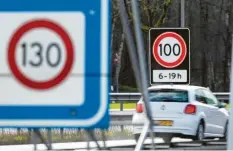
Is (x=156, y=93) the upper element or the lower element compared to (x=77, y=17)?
lower

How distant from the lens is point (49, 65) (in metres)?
2.46

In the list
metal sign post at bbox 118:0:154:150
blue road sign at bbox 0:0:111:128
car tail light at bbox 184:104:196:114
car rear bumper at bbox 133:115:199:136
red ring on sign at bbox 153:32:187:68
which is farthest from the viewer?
car tail light at bbox 184:104:196:114

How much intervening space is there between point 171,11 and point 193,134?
39461 millimetres

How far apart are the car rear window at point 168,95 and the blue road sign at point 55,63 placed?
14318 mm

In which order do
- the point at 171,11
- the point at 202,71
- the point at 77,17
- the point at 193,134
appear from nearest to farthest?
the point at 77,17
the point at 193,134
the point at 171,11
the point at 202,71

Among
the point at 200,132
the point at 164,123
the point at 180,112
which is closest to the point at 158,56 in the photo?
the point at 164,123

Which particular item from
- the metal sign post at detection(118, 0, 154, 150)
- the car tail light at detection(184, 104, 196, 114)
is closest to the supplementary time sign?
the car tail light at detection(184, 104, 196, 114)

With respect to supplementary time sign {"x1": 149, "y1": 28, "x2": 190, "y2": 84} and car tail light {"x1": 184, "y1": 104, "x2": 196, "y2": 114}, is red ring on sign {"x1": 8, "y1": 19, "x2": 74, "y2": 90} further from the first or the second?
car tail light {"x1": 184, "y1": 104, "x2": 196, "y2": 114}

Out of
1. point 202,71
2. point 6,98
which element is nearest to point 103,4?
point 6,98

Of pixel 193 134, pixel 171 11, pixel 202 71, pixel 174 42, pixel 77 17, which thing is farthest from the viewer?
pixel 202 71

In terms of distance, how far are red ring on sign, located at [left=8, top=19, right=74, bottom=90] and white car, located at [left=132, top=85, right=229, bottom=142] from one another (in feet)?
45.2

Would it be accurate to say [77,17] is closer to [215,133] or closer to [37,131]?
[37,131]

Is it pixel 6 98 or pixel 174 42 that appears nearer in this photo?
pixel 6 98

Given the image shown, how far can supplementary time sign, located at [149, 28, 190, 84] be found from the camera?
13.0 m
